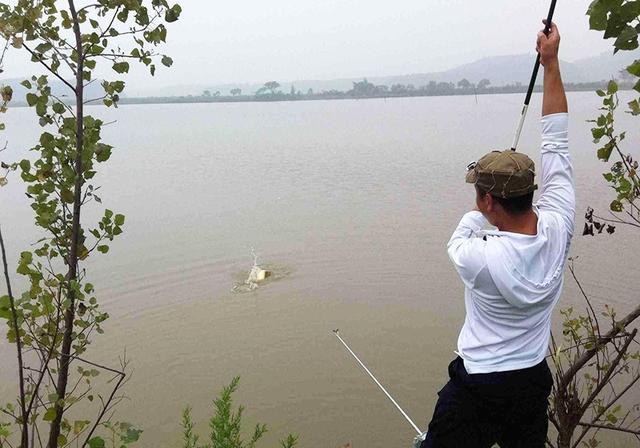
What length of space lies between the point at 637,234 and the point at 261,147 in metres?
25.2

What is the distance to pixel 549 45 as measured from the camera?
2100 mm

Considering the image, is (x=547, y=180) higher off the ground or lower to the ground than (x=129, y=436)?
higher

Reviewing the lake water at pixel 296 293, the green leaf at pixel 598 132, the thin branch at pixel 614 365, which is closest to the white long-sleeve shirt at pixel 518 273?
the green leaf at pixel 598 132

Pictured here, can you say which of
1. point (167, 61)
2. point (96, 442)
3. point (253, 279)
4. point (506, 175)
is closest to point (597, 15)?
point (506, 175)

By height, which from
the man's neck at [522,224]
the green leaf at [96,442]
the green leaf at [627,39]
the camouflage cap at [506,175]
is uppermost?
the green leaf at [627,39]

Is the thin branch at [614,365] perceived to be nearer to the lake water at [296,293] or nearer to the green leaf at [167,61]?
the green leaf at [167,61]

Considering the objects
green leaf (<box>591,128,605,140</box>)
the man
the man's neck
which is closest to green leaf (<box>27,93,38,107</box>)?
the man

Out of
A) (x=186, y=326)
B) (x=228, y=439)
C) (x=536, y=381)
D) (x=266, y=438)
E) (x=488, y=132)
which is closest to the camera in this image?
(x=536, y=381)

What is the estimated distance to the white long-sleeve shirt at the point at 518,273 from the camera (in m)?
1.88

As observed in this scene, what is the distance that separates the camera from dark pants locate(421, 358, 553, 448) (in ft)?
6.57

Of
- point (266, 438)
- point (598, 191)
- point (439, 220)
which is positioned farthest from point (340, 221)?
point (266, 438)

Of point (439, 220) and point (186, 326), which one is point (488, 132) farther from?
point (186, 326)

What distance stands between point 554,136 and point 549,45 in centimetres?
36

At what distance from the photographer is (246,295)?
381 inches
